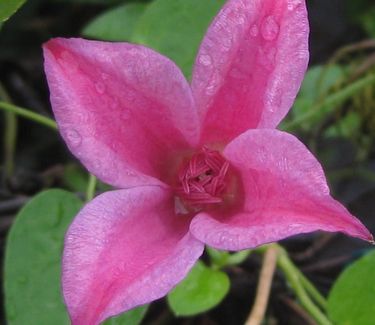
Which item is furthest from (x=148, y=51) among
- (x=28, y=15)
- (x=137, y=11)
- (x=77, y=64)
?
(x=28, y=15)

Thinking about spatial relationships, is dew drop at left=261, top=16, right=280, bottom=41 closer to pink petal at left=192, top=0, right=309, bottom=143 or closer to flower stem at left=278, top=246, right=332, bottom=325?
pink petal at left=192, top=0, right=309, bottom=143

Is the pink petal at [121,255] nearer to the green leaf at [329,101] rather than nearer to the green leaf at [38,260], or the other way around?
the green leaf at [38,260]

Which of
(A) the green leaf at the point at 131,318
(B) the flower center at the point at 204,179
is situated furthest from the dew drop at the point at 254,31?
(A) the green leaf at the point at 131,318

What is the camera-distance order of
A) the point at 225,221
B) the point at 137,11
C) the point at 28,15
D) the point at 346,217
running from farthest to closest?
the point at 28,15
the point at 137,11
the point at 225,221
the point at 346,217

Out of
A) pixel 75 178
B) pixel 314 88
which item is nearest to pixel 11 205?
pixel 75 178

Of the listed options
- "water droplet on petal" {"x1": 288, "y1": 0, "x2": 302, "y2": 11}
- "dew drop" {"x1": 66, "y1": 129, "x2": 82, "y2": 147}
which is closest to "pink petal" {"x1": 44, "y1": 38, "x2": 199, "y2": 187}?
"dew drop" {"x1": 66, "y1": 129, "x2": 82, "y2": 147}

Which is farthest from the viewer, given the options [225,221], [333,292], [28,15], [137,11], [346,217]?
[28,15]

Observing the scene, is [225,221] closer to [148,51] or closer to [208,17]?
[148,51]
